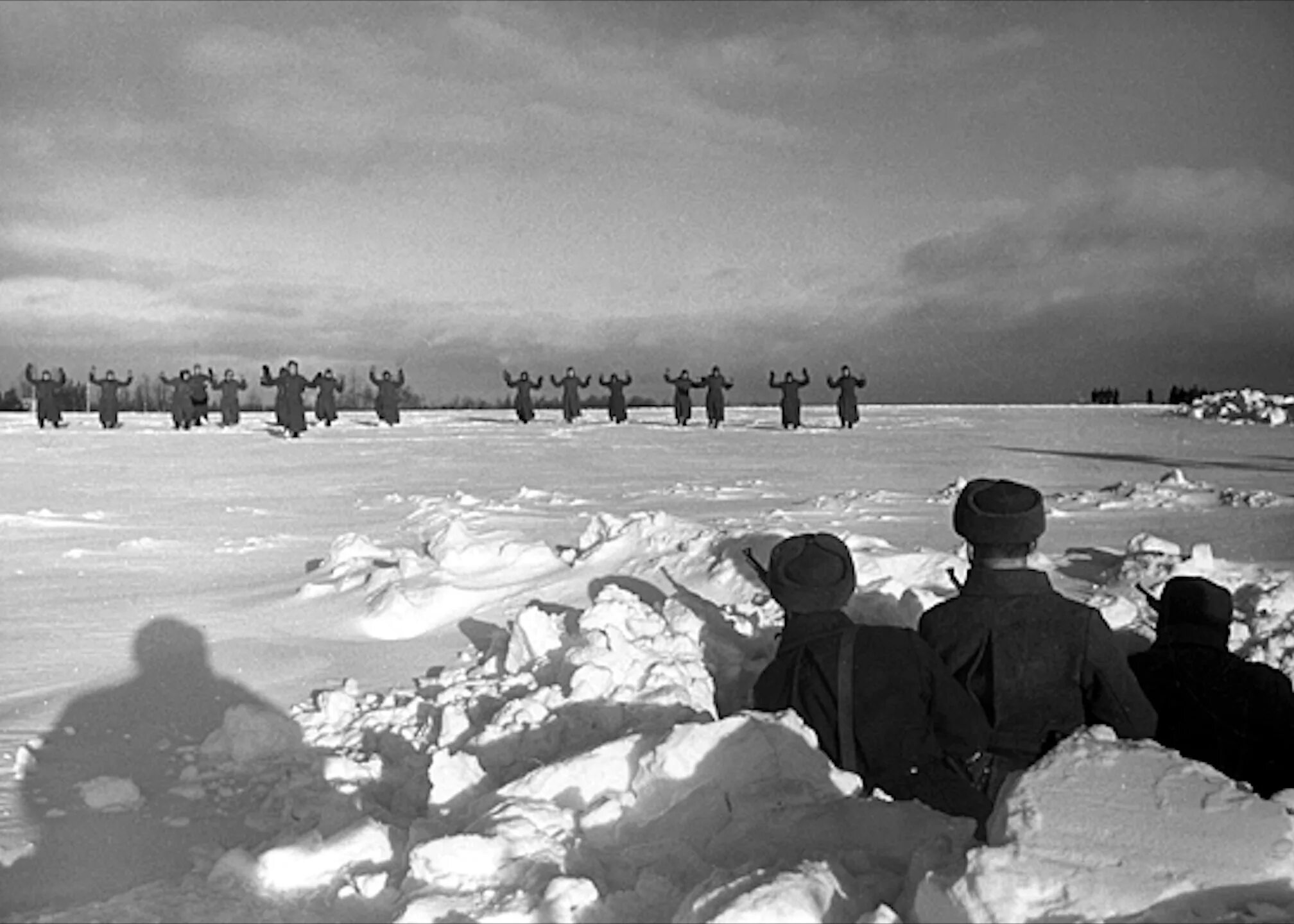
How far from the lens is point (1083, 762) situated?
2.54m

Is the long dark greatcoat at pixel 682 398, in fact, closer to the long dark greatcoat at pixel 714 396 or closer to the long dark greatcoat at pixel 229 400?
the long dark greatcoat at pixel 714 396

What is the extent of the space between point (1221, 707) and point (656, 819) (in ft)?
6.12

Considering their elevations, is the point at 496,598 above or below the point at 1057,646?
below

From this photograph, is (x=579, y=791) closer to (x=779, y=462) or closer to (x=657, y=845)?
(x=657, y=845)

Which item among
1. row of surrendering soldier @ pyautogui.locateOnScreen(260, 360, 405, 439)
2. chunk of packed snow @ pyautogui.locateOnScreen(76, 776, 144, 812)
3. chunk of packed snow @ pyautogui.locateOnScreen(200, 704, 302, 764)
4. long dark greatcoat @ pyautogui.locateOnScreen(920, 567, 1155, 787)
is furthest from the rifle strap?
row of surrendering soldier @ pyautogui.locateOnScreen(260, 360, 405, 439)

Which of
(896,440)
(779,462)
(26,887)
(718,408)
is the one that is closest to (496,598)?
(26,887)

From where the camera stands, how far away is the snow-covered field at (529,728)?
244 centimetres

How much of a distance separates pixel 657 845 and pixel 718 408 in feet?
88.9

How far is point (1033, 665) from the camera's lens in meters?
3.47

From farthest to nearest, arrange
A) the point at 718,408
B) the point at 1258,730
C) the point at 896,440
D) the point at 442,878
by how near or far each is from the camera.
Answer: the point at 718,408 → the point at 896,440 → the point at 1258,730 → the point at 442,878

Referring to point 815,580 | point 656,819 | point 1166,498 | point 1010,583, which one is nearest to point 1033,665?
point 1010,583

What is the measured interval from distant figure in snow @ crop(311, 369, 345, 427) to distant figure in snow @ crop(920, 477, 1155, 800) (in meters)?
27.7

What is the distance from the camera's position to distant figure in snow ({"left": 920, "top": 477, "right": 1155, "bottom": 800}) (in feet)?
11.2

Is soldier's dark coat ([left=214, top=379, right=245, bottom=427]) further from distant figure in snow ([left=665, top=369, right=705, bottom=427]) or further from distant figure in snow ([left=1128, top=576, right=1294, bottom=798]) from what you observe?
distant figure in snow ([left=1128, top=576, right=1294, bottom=798])
